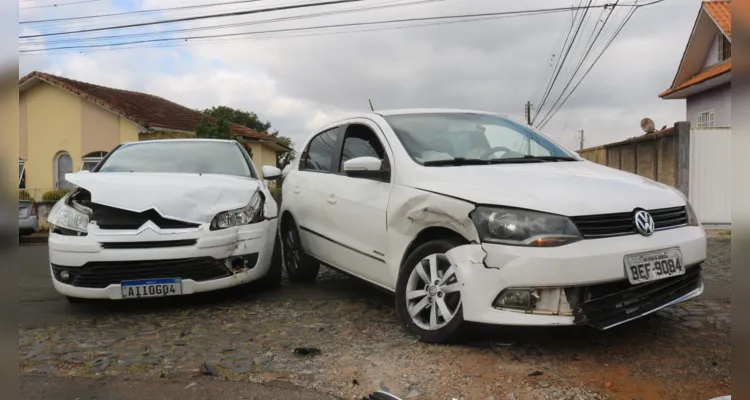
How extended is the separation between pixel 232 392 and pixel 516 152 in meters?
2.64

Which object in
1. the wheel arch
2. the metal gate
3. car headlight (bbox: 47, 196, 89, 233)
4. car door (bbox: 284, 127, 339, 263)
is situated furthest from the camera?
the metal gate

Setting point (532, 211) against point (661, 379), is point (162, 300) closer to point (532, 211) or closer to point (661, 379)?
point (532, 211)

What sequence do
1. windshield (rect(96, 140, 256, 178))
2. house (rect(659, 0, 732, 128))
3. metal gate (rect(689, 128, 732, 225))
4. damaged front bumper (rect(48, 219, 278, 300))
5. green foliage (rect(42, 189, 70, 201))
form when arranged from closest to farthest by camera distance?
damaged front bumper (rect(48, 219, 278, 300)), windshield (rect(96, 140, 256, 178)), metal gate (rect(689, 128, 732, 225)), green foliage (rect(42, 189, 70, 201)), house (rect(659, 0, 732, 128))

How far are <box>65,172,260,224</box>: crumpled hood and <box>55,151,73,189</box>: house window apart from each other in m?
16.2

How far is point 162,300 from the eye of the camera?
478 centimetres

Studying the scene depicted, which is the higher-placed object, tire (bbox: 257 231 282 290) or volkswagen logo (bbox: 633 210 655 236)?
volkswagen logo (bbox: 633 210 655 236)

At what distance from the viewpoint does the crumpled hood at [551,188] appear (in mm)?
2877

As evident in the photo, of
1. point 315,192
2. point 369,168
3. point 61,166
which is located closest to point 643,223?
point 369,168

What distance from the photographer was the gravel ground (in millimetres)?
2633

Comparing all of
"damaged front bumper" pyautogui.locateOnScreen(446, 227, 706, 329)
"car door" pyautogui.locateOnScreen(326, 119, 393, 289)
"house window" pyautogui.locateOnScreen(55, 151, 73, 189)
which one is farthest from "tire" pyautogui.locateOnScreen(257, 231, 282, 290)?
"house window" pyautogui.locateOnScreen(55, 151, 73, 189)

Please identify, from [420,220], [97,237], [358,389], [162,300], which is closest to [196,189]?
[97,237]

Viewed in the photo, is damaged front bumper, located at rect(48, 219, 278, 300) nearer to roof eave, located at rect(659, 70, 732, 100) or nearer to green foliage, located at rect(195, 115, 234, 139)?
green foliage, located at rect(195, 115, 234, 139)

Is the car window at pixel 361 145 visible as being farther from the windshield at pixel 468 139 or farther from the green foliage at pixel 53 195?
the green foliage at pixel 53 195

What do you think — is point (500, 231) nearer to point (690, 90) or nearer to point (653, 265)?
point (653, 265)
